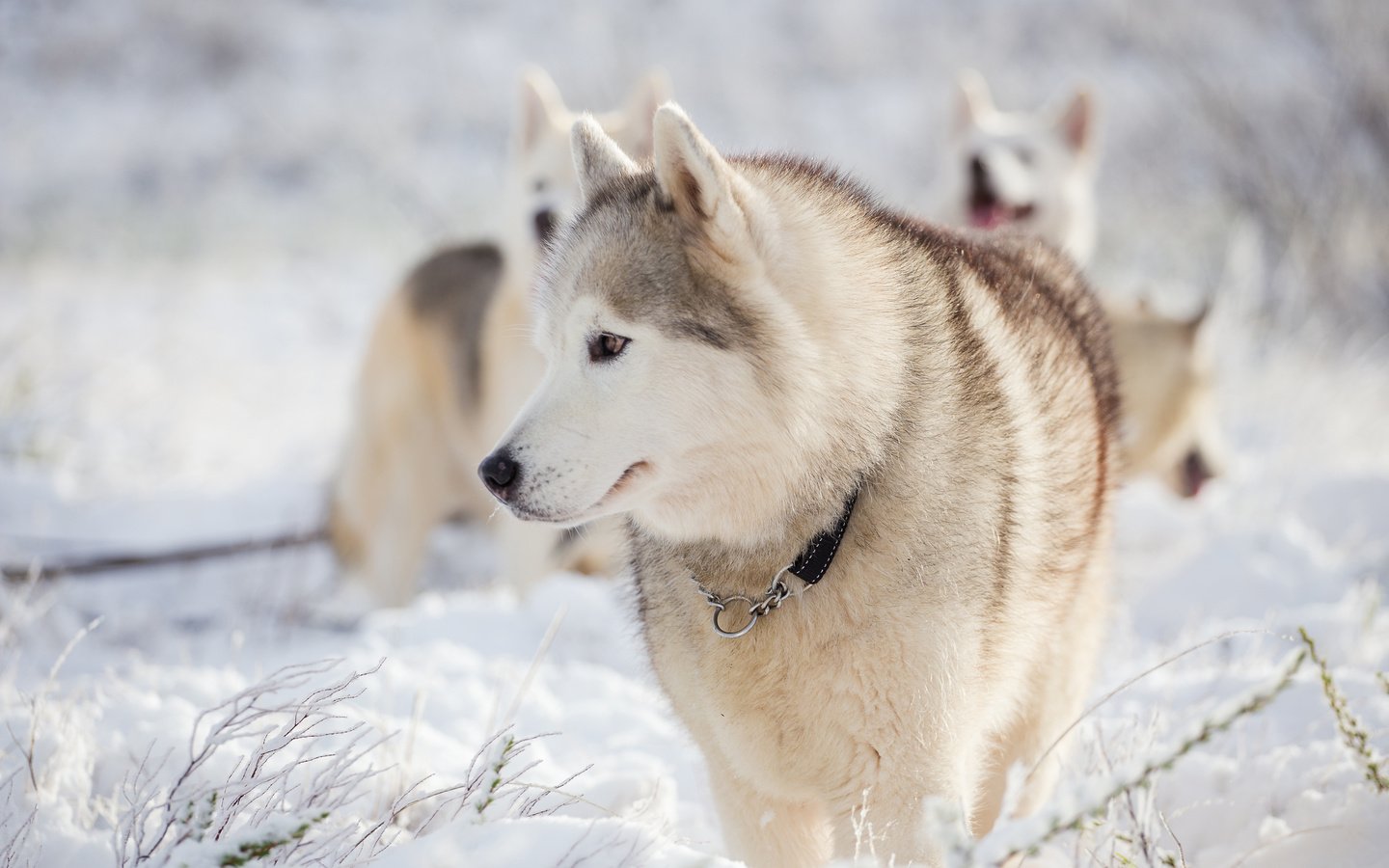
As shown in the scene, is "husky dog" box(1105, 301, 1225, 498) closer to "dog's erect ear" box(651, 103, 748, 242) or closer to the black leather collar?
the black leather collar

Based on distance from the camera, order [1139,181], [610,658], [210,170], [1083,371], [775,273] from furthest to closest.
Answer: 1. [210,170]
2. [1139,181]
3. [610,658]
4. [1083,371]
5. [775,273]

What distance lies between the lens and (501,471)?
1.82 meters

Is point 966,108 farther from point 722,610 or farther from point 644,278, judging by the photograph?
point 722,610

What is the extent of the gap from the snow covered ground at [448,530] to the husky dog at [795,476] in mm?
320

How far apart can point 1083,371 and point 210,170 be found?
14.4 meters

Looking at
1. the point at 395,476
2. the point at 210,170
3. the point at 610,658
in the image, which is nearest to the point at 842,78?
the point at 210,170

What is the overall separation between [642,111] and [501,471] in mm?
3410

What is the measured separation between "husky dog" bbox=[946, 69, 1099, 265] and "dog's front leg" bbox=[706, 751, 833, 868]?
4.48 meters

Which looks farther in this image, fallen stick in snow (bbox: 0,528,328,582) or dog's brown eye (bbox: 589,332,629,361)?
fallen stick in snow (bbox: 0,528,328,582)

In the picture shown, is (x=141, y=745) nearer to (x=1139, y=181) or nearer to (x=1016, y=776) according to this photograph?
(x=1016, y=776)

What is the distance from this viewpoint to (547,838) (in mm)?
1627

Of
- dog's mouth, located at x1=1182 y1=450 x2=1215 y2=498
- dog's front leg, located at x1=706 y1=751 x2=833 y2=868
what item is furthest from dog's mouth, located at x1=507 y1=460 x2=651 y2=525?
dog's mouth, located at x1=1182 y1=450 x2=1215 y2=498

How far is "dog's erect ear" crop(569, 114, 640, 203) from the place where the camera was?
83.5 inches

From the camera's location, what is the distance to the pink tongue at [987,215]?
578cm
